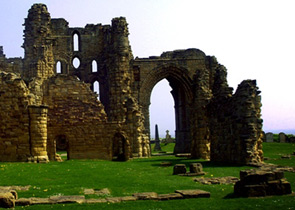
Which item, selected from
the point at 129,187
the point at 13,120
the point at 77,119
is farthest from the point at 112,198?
the point at 77,119

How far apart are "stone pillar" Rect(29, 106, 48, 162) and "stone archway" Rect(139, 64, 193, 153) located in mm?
14025

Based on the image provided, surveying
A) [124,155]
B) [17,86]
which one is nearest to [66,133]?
[124,155]

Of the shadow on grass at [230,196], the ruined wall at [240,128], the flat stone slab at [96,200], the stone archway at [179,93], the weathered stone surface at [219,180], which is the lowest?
the shadow on grass at [230,196]

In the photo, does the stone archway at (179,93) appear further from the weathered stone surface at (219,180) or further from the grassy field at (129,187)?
the weathered stone surface at (219,180)

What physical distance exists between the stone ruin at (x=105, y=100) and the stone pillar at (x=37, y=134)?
50 mm

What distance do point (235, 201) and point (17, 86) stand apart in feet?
49.3

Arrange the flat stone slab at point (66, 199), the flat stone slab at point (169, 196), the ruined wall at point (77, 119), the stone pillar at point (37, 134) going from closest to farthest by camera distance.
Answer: the flat stone slab at point (66, 199)
the flat stone slab at point (169, 196)
the stone pillar at point (37, 134)
the ruined wall at point (77, 119)

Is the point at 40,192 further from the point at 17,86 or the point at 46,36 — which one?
the point at 46,36

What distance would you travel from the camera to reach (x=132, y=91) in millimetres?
36000

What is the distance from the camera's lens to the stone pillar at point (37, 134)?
69.1 ft

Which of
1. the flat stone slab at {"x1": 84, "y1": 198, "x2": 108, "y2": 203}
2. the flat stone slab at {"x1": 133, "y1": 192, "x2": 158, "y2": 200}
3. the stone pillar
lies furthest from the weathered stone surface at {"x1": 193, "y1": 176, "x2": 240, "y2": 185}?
the stone pillar

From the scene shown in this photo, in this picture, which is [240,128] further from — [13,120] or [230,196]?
[13,120]

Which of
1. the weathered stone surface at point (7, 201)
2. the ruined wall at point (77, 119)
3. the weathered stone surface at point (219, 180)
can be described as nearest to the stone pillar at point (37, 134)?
the ruined wall at point (77, 119)

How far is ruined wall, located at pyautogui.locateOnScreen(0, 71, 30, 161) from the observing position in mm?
20906
